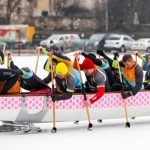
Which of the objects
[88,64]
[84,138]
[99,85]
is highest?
[88,64]

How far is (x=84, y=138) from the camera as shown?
28.1 feet

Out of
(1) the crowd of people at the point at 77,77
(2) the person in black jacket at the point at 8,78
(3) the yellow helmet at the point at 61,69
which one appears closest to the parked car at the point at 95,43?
(1) the crowd of people at the point at 77,77

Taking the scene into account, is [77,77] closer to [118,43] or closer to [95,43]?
[95,43]

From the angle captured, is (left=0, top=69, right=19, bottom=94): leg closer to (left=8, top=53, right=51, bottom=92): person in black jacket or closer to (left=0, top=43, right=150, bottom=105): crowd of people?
(left=0, top=43, right=150, bottom=105): crowd of people

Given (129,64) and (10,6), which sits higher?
(129,64)

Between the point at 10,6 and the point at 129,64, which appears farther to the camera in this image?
the point at 10,6

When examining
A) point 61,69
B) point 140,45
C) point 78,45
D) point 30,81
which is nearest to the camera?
point 61,69

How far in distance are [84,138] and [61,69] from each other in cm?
121

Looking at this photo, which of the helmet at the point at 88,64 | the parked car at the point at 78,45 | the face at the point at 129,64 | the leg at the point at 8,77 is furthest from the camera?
the parked car at the point at 78,45

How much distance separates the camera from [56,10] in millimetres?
66562

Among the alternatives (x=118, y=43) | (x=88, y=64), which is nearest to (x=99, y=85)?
(x=88, y=64)

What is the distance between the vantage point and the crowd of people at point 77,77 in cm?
901

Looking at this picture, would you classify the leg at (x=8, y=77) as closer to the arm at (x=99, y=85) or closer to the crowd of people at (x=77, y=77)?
the crowd of people at (x=77, y=77)

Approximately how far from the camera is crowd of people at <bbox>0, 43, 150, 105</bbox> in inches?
355
